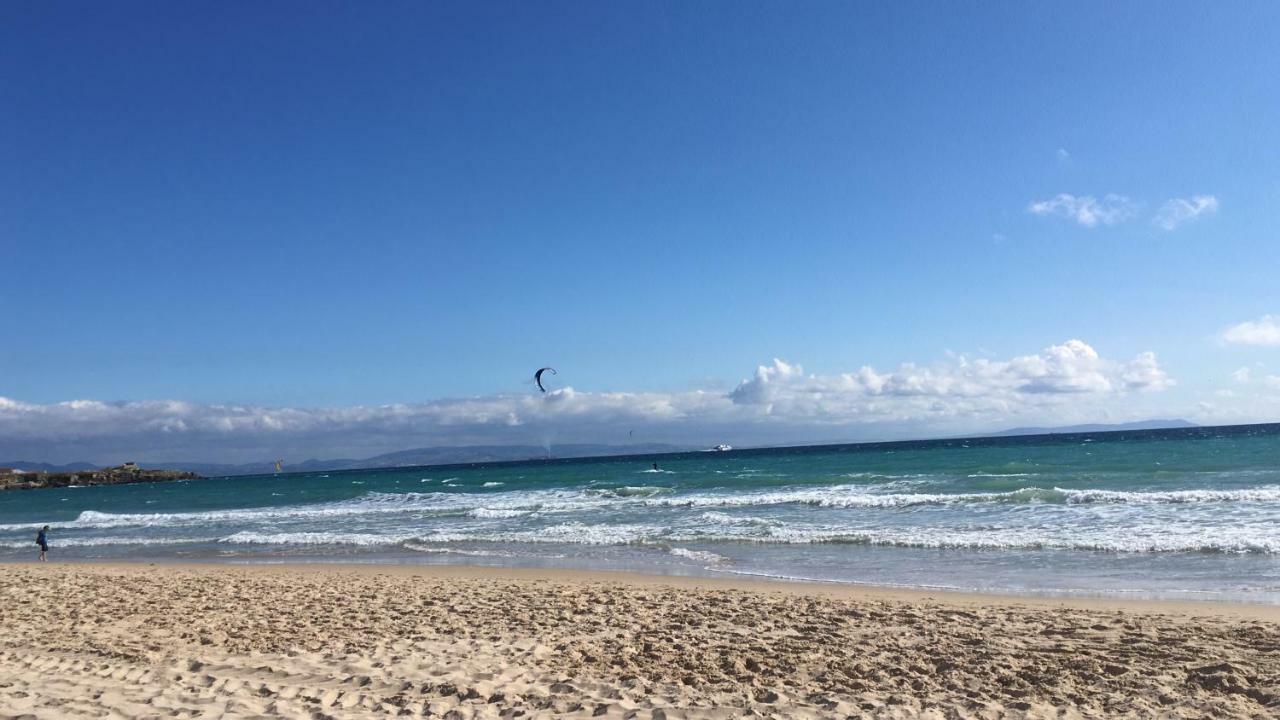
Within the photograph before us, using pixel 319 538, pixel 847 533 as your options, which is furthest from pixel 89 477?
pixel 847 533

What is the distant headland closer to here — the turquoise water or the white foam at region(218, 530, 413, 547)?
the turquoise water

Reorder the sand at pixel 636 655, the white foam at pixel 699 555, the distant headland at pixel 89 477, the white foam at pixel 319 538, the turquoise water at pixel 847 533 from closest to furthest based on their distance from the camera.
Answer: the sand at pixel 636 655
the turquoise water at pixel 847 533
the white foam at pixel 699 555
the white foam at pixel 319 538
the distant headland at pixel 89 477

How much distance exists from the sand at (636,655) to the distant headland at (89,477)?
332 feet

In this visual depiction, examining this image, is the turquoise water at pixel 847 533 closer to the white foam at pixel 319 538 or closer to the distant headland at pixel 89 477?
the white foam at pixel 319 538

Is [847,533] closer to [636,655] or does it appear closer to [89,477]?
[636,655]

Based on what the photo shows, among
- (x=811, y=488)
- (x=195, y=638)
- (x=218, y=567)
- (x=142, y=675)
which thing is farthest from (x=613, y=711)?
(x=811, y=488)

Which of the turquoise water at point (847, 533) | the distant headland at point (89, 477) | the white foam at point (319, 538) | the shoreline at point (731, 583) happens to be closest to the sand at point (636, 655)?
the shoreline at point (731, 583)

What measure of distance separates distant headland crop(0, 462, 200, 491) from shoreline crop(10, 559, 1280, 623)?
93359 mm

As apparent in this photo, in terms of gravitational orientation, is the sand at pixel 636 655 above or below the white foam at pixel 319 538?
above

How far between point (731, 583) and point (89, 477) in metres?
117

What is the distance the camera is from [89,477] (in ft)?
333

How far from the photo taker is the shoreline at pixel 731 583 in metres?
9.01

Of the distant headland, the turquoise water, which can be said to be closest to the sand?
the turquoise water

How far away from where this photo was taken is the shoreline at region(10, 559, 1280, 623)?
29.6ft
